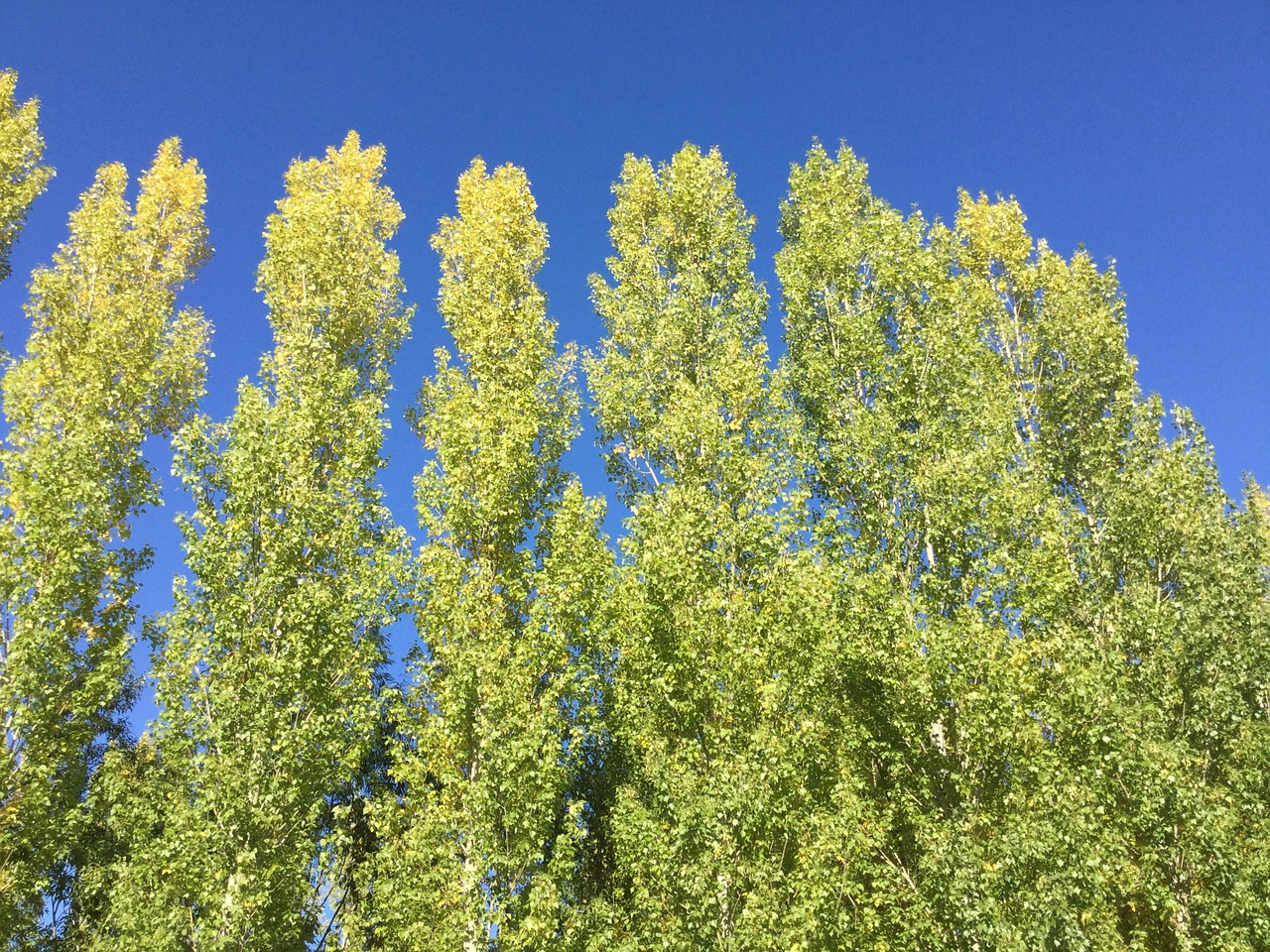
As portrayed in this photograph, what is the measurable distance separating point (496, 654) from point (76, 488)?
10.7 m

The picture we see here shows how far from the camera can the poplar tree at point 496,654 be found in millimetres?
13609

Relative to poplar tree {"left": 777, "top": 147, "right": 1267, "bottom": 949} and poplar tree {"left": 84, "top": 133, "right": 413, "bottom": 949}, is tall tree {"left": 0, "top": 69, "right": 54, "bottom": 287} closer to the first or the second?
poplar tree {"left": 84, "top": 133, "right": 413, "bottom": 949}

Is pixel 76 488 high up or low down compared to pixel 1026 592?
up

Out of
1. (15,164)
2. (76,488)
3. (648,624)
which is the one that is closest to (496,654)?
(648,624)

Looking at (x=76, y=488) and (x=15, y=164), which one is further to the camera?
(x=15, y=164)

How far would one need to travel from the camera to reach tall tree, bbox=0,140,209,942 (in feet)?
49.8

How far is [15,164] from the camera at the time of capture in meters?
23.9

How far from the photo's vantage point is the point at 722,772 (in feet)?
43.5

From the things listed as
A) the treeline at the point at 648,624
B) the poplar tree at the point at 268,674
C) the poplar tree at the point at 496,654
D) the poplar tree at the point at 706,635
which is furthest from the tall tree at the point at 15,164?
the poplar tree at the point at 706,635

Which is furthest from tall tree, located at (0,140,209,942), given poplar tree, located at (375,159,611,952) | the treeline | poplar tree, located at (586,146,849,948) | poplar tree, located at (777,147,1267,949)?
poplar tree, located at (777,147,1267,949)

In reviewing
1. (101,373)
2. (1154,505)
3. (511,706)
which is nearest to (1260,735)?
(1154,505)

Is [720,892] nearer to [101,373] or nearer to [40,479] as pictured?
[40,479]

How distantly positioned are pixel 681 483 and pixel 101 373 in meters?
16.4

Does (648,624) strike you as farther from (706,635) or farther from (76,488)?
(76,488)
